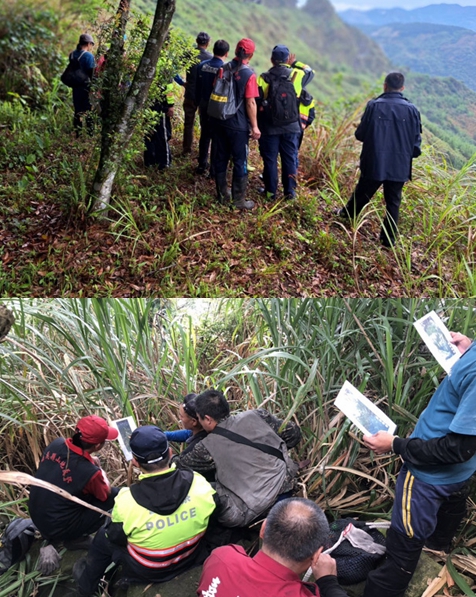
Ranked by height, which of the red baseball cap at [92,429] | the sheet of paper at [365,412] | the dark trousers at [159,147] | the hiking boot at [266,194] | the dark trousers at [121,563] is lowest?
the dark trousers at [121,563]

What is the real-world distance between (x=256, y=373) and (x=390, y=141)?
2542 mm

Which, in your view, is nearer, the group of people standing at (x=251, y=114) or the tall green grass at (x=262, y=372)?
the tall green grass at (x=262, y=372)

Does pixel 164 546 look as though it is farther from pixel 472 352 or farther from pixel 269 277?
pixel 269 277

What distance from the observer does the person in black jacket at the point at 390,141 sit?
429cm

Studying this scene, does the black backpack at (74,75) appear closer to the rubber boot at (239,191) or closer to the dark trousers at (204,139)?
the dark trousers at (204,139)

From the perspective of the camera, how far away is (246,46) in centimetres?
440

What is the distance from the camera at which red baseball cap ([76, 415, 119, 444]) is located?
263 centimetres

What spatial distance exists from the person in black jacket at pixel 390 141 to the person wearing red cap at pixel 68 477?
2908mm

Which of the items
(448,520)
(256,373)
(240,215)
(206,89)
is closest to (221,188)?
(240,215)

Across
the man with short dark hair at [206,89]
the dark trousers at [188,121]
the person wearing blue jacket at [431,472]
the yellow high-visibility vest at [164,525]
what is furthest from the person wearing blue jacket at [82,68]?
the person wearing blue jacket at [431,472]

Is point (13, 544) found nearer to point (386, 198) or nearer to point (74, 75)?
point (386, 198)

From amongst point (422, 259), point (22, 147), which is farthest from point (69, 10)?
point (422, 259)

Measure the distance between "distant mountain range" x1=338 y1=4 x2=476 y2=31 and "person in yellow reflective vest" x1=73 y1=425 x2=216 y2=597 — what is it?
14.5 feet

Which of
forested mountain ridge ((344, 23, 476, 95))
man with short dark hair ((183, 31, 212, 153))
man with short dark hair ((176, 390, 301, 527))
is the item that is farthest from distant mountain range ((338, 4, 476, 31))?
man with short dark hair ((176, 390, 301, 527))
